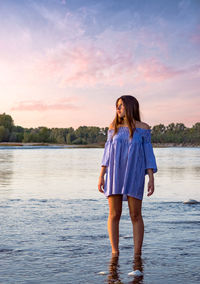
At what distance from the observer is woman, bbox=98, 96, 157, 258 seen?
492 centimetres

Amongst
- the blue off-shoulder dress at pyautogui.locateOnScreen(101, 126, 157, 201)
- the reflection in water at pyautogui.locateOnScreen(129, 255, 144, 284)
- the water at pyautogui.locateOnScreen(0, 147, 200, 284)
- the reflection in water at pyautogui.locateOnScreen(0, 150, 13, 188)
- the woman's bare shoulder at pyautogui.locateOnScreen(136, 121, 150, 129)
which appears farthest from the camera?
A: the reflection in water at pyautogui.locateOnScreen(0, 150, 13, 188)

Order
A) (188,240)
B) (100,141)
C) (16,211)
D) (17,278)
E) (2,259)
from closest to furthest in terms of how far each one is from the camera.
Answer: (17,278), (2,259), (188,240), (16,211), (100,141)

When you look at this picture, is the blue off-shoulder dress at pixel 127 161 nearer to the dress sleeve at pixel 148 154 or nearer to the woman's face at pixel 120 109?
the dress sleeve at pixel 148 154

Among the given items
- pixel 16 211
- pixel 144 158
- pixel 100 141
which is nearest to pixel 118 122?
pixel 144 158

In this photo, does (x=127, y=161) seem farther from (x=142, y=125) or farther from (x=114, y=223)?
(x=114, y=223)

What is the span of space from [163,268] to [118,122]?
1.67 m

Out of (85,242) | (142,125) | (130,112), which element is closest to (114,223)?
(85,242)

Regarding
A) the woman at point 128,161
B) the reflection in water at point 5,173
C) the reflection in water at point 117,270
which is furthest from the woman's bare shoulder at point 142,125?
the reflection in water at point 5,173

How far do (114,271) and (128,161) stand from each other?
1177 millimetres

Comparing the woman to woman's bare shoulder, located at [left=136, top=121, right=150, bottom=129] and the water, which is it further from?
the water

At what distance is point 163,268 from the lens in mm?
4656

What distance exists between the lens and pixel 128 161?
16.0 feet

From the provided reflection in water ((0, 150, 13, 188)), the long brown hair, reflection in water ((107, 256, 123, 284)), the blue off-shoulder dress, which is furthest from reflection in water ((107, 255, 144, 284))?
reflection in water ((0, 150, 13, 188))

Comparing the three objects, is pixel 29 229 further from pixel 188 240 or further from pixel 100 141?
pixel 100 141
